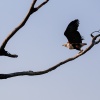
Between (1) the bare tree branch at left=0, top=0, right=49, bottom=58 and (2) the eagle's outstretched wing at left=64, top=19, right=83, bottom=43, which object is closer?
(1) the bare tree branch at left=0, top=0, right=49, bottom=58

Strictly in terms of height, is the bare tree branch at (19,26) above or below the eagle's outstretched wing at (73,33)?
below

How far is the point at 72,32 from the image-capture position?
18.2 feet

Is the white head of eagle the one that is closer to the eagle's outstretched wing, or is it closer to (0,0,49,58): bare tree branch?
the eagle's outstretched wing

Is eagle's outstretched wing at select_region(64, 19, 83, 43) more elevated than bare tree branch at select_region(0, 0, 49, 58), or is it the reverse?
eagle's outstretched wing at select_region(64, 19, 83, 43)

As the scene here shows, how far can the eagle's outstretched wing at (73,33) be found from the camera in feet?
17.9

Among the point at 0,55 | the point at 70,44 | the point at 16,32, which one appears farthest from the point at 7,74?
the point at 70,44

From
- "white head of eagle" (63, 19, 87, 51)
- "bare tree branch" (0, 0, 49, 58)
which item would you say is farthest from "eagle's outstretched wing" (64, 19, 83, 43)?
"bare tree branch" (0, 0, 49, 58)

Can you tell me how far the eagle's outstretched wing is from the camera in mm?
5447

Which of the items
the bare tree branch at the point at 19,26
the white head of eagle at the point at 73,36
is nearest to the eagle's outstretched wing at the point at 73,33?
the white head of eagle at the point at 73,36

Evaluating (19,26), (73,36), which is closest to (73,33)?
(73,36)

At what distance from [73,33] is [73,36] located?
2.2 inches

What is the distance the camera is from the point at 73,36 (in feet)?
18.0

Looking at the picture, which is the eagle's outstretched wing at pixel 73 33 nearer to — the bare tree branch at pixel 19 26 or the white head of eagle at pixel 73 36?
the white head of eagle at pixel 73 36

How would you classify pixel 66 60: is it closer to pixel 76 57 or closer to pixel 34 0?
pixel 76 57
